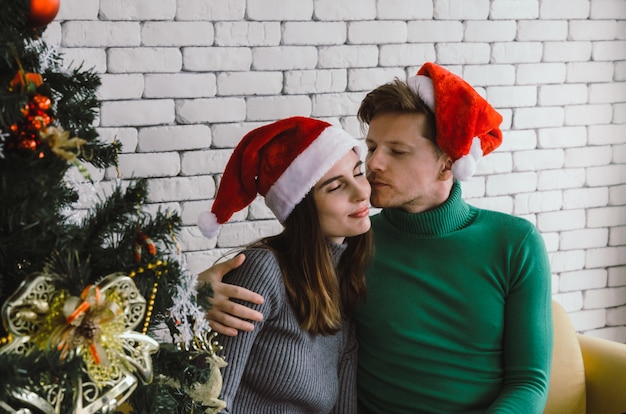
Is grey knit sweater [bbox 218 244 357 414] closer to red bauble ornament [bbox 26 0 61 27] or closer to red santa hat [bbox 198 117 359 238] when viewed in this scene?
red santa hat [bbox 198 117 359 238]

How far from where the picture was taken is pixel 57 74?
3.53ft

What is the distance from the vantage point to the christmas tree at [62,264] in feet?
3.07

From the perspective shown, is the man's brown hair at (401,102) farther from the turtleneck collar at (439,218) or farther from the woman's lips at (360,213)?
the woman's lips at (360,213)

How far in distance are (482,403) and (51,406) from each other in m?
1.13

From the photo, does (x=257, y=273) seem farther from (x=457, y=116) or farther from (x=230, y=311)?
(x=457, y=116)

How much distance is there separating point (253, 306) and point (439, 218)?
0.54 m

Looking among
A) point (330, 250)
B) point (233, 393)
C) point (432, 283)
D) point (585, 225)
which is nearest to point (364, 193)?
point (330, 250)

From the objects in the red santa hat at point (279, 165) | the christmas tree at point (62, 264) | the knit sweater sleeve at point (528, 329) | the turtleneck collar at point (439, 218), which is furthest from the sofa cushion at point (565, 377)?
the christmas tree at point (62, 264)

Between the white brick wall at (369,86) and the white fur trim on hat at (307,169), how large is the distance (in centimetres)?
29

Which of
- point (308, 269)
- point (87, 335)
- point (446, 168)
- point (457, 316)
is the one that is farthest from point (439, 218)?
point (87, 335)

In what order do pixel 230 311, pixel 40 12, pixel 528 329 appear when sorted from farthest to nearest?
pixel 528 329 → pixel 230 311 → pixel 40 12

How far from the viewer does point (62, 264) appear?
98 centimetres

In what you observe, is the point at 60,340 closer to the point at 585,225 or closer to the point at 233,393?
the point at 233,393

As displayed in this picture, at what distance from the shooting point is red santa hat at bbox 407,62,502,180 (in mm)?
1826
